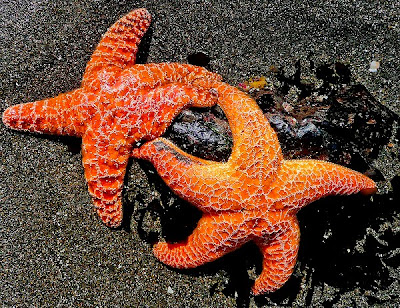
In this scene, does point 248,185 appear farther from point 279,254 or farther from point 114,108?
point 114,108

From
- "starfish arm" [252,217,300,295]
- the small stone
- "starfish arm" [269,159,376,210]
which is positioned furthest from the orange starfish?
the small stone

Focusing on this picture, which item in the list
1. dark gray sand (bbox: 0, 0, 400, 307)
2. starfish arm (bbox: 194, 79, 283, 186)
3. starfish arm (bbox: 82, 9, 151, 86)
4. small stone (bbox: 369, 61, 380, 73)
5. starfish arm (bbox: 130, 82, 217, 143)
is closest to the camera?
starfish arm (bbox: 194, 79, 283, 186)

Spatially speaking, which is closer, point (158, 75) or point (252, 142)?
point (252, 142)

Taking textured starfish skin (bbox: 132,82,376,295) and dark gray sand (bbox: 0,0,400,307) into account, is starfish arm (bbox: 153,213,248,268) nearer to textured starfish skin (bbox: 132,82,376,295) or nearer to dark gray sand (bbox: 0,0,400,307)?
textured starfish skin (bbox: 132,82,376,295)

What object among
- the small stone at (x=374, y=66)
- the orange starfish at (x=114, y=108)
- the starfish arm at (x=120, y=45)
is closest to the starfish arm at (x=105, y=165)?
the orange starfish at (x=114, y=108)

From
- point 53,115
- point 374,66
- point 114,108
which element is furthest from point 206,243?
point 374,66

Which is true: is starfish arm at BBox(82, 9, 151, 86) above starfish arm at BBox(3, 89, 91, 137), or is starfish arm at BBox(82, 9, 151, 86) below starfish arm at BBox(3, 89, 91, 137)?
above

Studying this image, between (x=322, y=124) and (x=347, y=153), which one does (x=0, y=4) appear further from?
(x=347, y=153)

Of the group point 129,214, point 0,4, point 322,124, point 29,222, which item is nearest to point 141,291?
point 129,214
